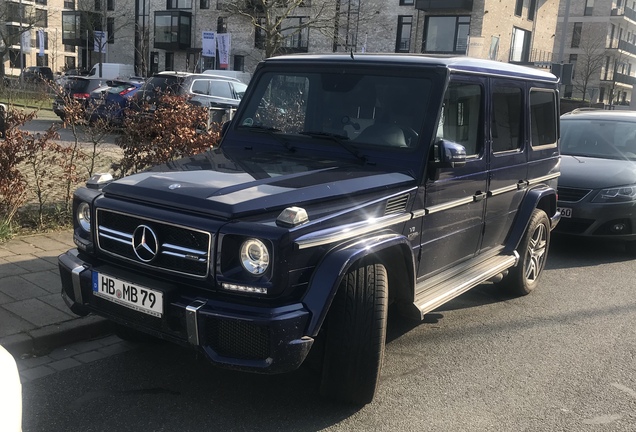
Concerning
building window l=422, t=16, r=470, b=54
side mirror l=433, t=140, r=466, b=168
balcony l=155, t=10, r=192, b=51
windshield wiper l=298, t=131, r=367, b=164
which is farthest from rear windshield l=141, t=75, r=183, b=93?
balcony l=155, t=10, r=192, b=51

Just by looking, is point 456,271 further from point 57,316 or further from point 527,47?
point 527,47

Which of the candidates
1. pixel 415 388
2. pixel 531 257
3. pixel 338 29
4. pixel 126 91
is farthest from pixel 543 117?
pixel 338 29

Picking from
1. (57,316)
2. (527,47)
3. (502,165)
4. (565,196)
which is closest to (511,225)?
(502,165)

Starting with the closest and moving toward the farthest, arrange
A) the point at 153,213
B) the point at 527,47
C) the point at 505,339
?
the point at 153,213
the point at 505,339
the point at 527,47

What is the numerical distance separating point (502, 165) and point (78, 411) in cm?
366

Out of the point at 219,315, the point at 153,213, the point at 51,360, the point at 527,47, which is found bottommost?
the point at 51,360

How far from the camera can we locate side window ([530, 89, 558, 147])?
580 centimetres

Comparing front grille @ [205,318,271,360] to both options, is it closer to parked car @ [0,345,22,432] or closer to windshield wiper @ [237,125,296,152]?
parked car @ [0,345,22,432]

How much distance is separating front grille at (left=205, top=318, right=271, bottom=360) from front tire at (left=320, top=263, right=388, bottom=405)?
1.53 feet

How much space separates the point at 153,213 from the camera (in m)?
3.41

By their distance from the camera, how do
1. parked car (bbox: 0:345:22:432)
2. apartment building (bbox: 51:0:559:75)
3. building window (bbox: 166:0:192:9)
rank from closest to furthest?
parked car (bbox: 0:345:22:432), apartment building (bbox: 51:0:559:75), building window (bbox: 166:0:192:9)

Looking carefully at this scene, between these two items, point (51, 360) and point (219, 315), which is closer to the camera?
point (219, 315)

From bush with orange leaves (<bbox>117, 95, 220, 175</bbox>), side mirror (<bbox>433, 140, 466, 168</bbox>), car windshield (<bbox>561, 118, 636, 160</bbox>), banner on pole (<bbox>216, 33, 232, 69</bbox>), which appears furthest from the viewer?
banner on pole (<bbox>216, 33, 232, 69</bbox>)

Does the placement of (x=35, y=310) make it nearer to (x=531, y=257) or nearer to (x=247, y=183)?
(x=247, y=183)
